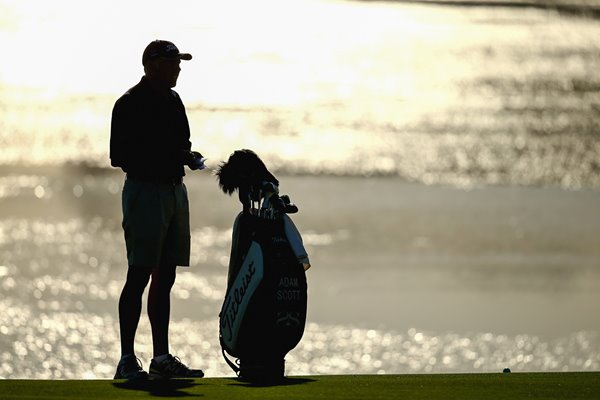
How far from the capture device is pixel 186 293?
38969 millimetres

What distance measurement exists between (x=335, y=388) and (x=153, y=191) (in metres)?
1.56

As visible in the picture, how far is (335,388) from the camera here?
482 inches

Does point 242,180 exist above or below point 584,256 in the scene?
below

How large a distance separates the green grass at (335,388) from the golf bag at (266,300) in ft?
0.58

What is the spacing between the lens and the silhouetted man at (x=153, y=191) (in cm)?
1256

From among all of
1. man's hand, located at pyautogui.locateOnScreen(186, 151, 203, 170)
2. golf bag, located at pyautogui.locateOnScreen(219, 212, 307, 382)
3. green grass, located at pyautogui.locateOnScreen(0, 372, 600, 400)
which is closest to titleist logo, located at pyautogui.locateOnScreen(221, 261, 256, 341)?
golf bag, located at pyautogui.locateOnScreen(219, 212, 307, 382)

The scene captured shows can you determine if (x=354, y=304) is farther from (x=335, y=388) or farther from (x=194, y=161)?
(x=335, y=388)

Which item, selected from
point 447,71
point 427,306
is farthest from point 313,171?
point 427,306

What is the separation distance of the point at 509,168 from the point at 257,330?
50.6 metres

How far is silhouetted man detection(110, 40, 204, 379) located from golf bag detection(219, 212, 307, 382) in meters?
0.39

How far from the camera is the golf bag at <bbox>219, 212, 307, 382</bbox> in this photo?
41.8 ft

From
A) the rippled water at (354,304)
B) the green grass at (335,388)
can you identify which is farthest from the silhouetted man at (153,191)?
the rippled water at (354,304)

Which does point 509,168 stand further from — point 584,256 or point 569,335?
point 569,335

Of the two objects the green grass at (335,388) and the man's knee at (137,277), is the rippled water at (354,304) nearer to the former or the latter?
the green grass at (335,388)
